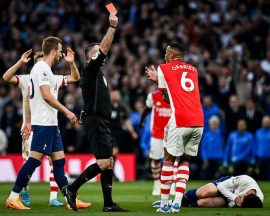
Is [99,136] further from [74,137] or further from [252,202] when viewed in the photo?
[74,137]

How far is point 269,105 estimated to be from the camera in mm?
22500

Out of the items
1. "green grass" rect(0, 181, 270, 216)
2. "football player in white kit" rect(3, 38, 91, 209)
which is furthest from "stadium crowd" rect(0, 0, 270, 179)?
"football player in white kit" rect(3, 38, 91, 209)

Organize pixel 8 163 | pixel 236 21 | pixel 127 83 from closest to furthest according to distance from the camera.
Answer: pixel 8 163
pixel 127 83
pixel 236 21

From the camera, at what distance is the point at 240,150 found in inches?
875

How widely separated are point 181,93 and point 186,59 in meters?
12.7

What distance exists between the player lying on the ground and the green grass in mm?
246

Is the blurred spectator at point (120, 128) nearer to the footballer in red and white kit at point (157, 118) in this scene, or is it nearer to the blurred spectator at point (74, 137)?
the blurred spectator at point (74, 137)

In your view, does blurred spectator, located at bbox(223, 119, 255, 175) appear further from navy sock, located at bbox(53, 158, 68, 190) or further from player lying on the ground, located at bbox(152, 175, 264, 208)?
navy sock, located at bbox(53, 158, 68, 190)

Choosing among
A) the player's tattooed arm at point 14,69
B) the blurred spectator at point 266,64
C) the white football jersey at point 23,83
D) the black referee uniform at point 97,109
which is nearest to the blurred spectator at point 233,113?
the blurred spectator at point 266,64

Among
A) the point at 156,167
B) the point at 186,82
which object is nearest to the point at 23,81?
the point at 186,82

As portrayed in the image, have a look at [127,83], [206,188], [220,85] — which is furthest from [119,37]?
[206,188]

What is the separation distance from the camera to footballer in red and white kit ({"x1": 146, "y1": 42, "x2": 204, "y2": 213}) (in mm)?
11656

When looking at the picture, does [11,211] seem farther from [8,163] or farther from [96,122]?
[8,163]

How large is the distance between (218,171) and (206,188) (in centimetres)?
1013
